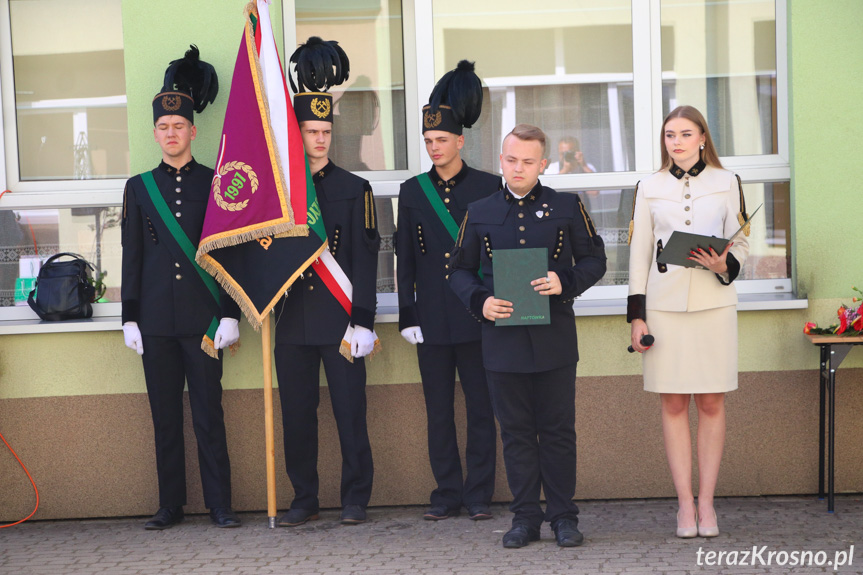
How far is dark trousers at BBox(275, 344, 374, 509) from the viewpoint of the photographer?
4.61m

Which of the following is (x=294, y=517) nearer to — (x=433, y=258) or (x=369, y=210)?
(x=433, y=258)

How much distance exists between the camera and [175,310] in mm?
4613

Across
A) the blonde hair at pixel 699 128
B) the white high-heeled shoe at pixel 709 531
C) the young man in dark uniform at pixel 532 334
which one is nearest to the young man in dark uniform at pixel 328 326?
the young man in dark uniform at pixel 532 334

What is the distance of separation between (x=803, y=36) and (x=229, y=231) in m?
2.97

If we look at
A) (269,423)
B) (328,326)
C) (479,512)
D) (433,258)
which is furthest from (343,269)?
(479,512)

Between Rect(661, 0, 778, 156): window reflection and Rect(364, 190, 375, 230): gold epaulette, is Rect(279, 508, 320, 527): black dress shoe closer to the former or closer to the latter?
Rect(364, 190, 375, 230): gold epaulette

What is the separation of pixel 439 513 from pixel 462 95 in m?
1.99

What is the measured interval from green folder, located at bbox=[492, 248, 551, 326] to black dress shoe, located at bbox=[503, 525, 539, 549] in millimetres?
909

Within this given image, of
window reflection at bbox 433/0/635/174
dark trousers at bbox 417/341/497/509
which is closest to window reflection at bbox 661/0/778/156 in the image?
window reflection at bbox 433/0/635/174

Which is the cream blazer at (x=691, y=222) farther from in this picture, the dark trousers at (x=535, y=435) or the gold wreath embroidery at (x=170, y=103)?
the gold wreath embroidery at (x=170, y=103)

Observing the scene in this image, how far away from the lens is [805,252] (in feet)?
15.8

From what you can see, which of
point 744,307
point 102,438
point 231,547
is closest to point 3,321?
point 102,438

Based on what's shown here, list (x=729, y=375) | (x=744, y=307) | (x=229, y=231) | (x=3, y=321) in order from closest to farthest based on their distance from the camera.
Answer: (x=729, y=375) → (x=229, y=231) → (x=744, y=307) → (x=3, y=321)

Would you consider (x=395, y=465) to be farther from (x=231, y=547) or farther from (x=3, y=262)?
(x=3, y=262)
